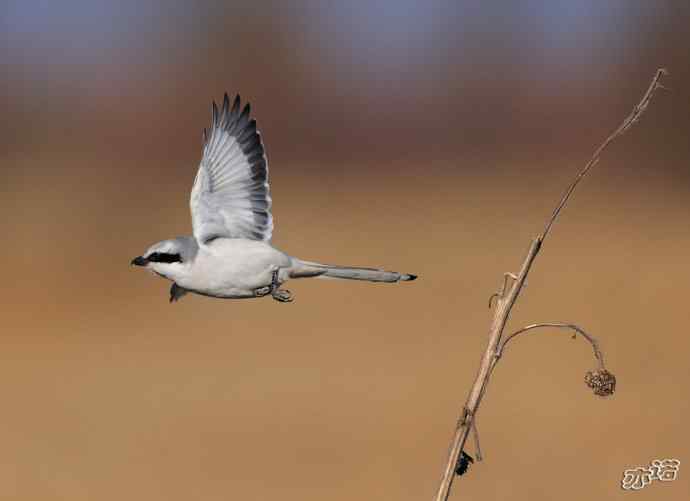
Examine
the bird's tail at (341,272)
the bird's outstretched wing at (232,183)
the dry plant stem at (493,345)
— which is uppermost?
the bird's outstretched wing at (232,183)

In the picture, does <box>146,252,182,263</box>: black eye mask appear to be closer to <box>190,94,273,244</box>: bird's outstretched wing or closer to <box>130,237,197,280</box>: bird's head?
<box>130,237,197,280</box>: bird's head

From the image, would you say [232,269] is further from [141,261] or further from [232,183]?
[232,183]

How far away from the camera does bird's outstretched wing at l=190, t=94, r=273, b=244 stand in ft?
3.80

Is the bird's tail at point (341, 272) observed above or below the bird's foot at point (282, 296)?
above

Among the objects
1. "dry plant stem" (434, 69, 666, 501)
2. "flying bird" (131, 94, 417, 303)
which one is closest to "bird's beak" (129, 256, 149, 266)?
"flying bird" (131, 94, 417, 303)

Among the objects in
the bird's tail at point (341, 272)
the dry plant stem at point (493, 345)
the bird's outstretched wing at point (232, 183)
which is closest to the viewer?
the dry plant stem at point (493, 345)

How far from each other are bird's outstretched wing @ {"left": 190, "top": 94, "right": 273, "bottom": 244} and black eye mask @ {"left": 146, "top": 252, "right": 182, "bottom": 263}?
110 mm

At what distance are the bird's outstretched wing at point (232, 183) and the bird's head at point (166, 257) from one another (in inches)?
3.8

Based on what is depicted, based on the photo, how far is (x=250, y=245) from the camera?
103cm

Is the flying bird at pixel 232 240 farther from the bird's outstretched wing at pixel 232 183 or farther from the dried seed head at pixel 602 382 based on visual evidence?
the dried seed head at pixel 602 382

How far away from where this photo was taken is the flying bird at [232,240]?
0.90 m

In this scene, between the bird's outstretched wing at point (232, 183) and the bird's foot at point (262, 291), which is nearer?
the bird's foot at point (262, 291)

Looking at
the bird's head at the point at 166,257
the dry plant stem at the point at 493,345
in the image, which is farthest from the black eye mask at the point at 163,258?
the dry plant stem at the point at 493,345

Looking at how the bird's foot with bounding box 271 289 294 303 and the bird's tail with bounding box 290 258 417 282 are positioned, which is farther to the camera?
the bird's tail with bounding box 290 258 417 282
